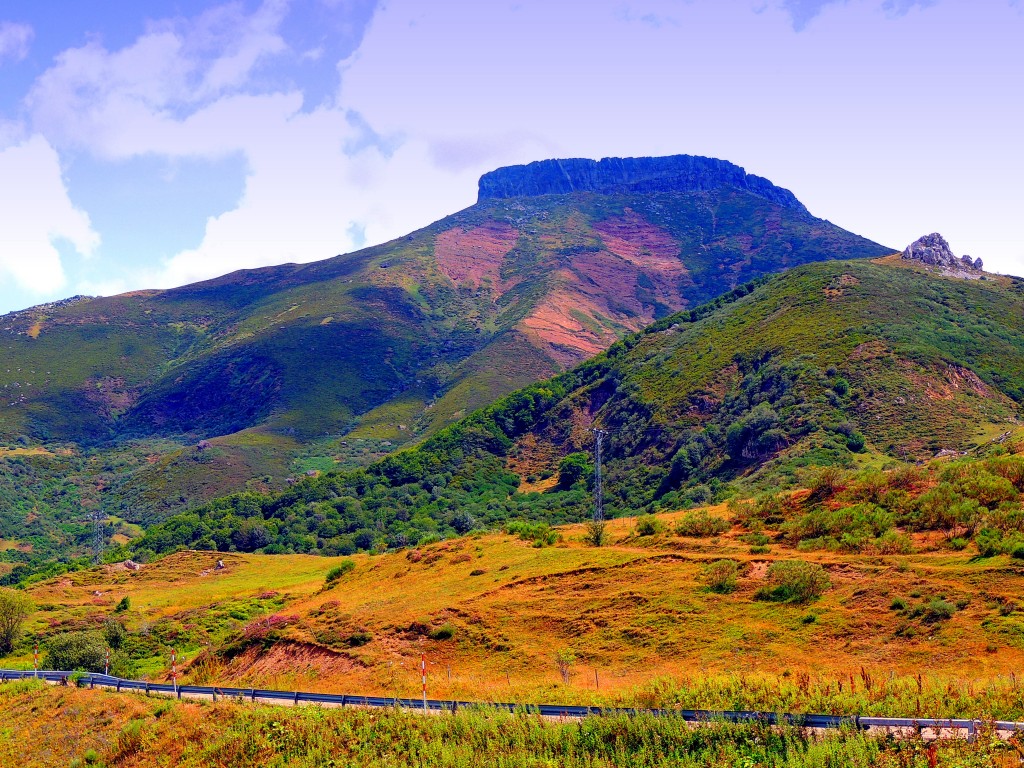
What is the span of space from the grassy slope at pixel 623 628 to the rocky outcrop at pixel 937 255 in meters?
81.1

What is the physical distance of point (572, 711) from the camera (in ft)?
59.1

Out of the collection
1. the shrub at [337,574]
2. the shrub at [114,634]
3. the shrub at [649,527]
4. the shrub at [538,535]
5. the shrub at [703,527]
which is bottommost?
the shrub at [114,634]

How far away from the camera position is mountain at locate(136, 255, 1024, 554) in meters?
62.7

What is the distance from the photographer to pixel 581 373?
109875 millimetres

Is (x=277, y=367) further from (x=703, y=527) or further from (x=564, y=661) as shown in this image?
(x=564, y=661)

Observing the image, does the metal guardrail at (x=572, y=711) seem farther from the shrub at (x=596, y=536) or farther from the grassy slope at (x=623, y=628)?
the shrub at (x=596, y=536)

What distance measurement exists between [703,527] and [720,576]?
26.1ft

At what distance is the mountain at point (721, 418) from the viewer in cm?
6269

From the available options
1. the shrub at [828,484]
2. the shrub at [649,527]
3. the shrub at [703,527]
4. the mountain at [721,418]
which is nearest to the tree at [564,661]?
the shrub at [703,527]

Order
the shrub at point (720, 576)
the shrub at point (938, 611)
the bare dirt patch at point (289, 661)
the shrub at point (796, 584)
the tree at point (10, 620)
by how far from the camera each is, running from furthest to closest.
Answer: the tree at point (10, 620) < the bare dirt patch at point (289, 661) < the shrub at point (720, 576) < the shrub at point (796, 584) < the shrub at point (938, 611)

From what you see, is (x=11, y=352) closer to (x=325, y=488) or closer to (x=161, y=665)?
(x=325, y=488)

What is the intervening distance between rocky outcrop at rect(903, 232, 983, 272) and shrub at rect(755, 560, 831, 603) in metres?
88.3

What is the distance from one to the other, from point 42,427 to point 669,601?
139675 millimetres

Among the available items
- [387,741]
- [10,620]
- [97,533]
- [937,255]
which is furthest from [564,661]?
[937,255]
